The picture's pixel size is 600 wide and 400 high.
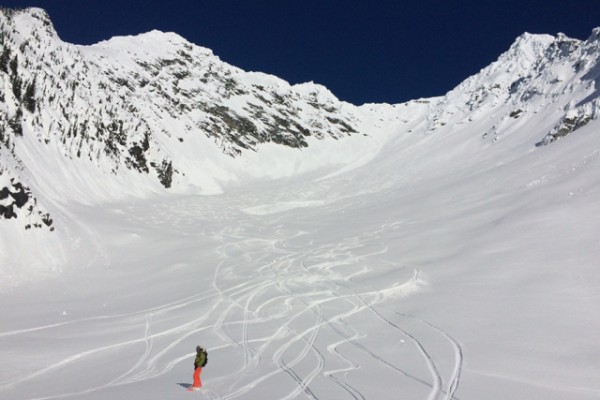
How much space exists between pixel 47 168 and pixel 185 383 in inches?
1006

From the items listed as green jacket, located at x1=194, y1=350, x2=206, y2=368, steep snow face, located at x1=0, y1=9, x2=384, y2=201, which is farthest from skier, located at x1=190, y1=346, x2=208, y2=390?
steep snow face, located at x1=0, y1=9, x2=384, y2=201

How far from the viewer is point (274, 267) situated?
1817cm

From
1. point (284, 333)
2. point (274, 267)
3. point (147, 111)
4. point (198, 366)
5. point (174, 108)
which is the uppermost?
point (174, 108)

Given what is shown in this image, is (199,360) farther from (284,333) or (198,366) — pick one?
(284,333)

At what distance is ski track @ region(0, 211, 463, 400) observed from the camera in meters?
8.02

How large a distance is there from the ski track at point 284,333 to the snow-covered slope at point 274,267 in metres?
0.06

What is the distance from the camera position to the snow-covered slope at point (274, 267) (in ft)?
27.1

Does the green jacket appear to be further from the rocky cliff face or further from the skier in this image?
the rocky cliff face

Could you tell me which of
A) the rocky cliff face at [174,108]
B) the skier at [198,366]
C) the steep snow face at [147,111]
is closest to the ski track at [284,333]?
the skier at [198,366]

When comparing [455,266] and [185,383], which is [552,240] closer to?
[455,266]

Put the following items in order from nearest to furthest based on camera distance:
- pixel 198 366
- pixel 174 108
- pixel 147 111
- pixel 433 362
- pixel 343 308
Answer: pixel 198 366, pixel 433 362, pixel 343 308, pixel 147 111, pixel 174 108

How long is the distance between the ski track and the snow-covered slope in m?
0.06

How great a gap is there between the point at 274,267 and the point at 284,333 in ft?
23.9

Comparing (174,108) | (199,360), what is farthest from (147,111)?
(199,360)
